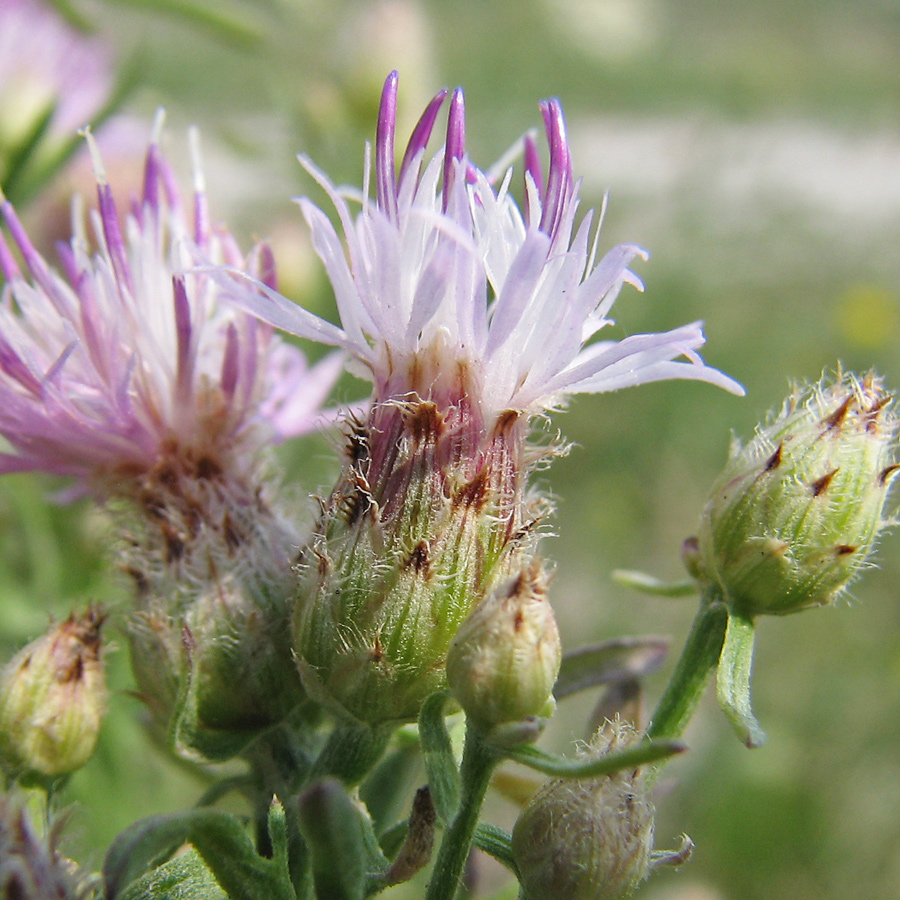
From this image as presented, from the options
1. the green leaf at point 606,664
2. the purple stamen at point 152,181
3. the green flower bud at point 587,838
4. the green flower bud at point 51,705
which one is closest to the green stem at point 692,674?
the green flower bud at point 587,838

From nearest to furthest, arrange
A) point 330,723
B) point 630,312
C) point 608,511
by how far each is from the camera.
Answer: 1. point 330,723
2. point 608,511
3. point 630,312

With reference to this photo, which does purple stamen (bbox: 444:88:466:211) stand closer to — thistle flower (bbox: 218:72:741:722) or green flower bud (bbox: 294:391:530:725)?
thistle flower (bbox: 218:72:741:722)

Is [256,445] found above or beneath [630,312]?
beneath

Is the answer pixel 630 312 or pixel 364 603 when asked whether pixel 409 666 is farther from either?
pixel 630 312

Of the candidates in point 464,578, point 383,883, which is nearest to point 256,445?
point 464,578

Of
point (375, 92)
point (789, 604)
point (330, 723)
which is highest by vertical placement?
point (375, 92)

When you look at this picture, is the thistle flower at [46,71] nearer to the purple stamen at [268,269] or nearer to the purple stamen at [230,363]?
the purple stamen at [268,269]

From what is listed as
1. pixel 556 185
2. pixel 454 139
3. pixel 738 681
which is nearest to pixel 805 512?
pixel 738 681

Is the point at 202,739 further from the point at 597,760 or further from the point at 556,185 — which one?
the point at 556,185

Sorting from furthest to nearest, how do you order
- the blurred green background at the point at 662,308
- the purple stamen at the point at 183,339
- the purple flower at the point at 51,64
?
the purple flower at the point at 51,64
the blurred green background at the point at 662,308
the purple stamen at the point at 183,339
